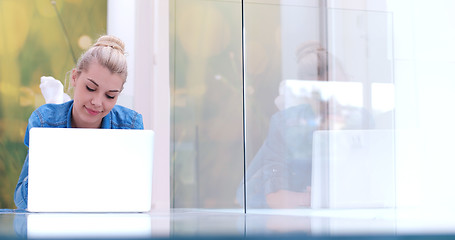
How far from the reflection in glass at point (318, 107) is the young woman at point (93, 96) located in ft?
1.73

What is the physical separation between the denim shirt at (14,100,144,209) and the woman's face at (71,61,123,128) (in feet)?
0.11

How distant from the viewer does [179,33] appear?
211 centimetres

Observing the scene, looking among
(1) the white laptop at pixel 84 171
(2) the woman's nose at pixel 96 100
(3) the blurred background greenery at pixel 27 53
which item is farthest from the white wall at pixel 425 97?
(3) the blurred background greenery at pixel 27 53

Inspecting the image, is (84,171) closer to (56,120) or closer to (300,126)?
(300,126)

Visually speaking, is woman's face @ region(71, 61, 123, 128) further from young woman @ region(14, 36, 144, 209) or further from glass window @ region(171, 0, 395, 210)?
glass window @ region(171, 0, 395, 210)

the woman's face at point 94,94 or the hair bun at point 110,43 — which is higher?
the hair bun at point 110,43

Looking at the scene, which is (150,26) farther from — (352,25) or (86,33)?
(352,25)

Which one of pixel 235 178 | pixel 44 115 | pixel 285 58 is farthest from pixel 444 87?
pixel 44 115

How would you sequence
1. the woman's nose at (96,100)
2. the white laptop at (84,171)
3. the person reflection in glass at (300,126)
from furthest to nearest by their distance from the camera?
the woman's nose at (96,100)
the person reflection in glass at (300,126)
the white laptop at (84,171)

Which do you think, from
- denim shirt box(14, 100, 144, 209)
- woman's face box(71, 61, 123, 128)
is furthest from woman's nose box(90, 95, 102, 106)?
denim shirt box(14, 100, 144, 209)

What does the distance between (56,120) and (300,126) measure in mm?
766

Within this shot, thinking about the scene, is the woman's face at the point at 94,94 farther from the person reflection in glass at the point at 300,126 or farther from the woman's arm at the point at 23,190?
the person reflection in glass at the point at 300,126

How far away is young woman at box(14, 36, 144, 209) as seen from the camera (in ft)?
4.95

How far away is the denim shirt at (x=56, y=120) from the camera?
139 centimetres
